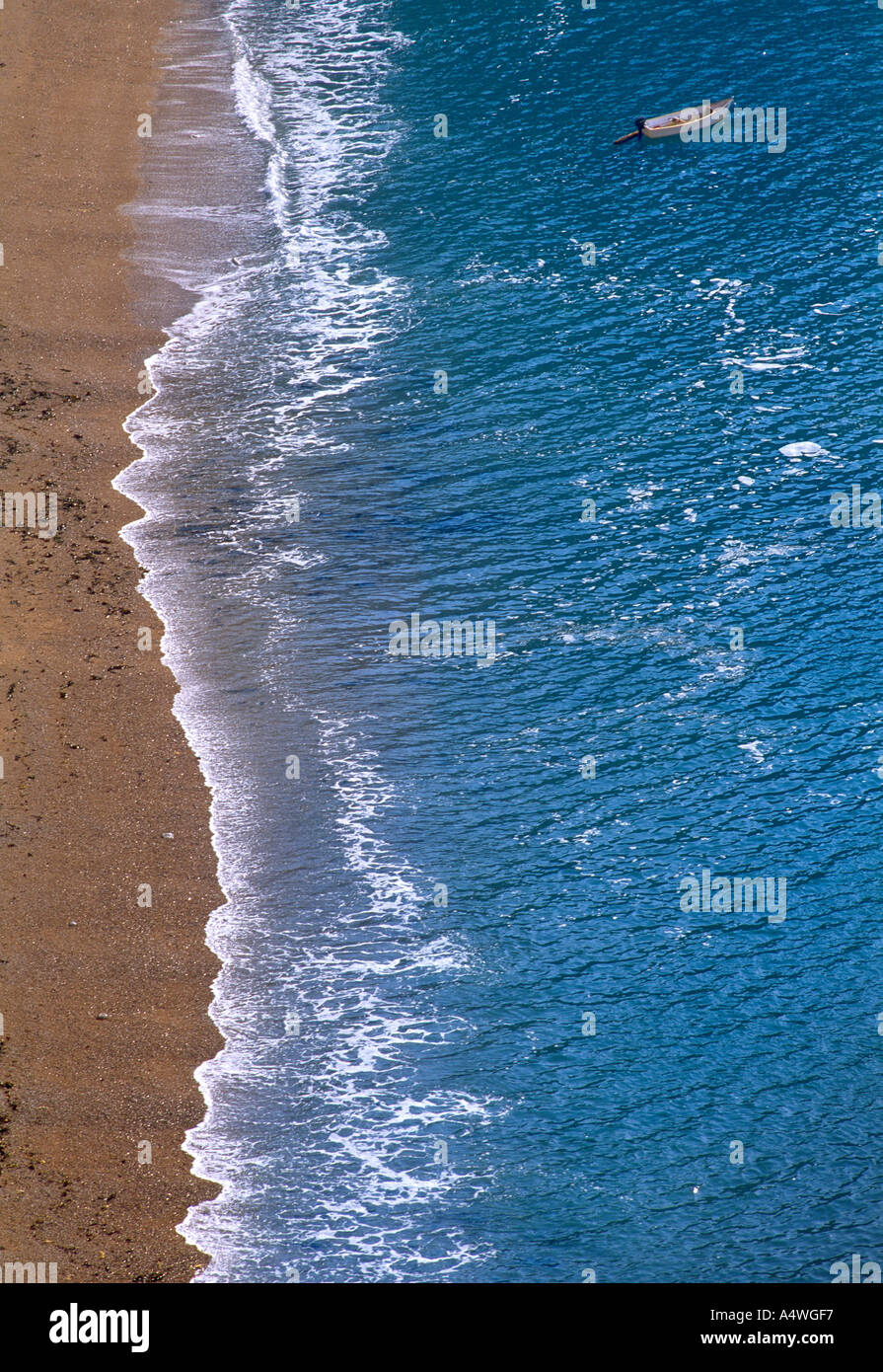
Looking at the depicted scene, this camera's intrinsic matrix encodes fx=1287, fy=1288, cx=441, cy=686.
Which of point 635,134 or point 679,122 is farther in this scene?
point 635,134

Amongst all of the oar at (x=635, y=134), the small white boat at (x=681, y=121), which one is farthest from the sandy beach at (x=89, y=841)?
the small white boat at (x=681, y=121)

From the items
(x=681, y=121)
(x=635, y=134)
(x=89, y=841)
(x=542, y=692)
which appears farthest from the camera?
(x=635, y=134)

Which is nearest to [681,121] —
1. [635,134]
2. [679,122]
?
[679,122]

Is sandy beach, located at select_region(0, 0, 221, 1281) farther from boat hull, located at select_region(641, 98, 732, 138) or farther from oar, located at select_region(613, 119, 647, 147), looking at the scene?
boat hull, located at select_region(641, 98, 732, 138)

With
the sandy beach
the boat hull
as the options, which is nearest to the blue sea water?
the sandy beach

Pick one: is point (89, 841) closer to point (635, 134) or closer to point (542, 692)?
point (542, 692)
